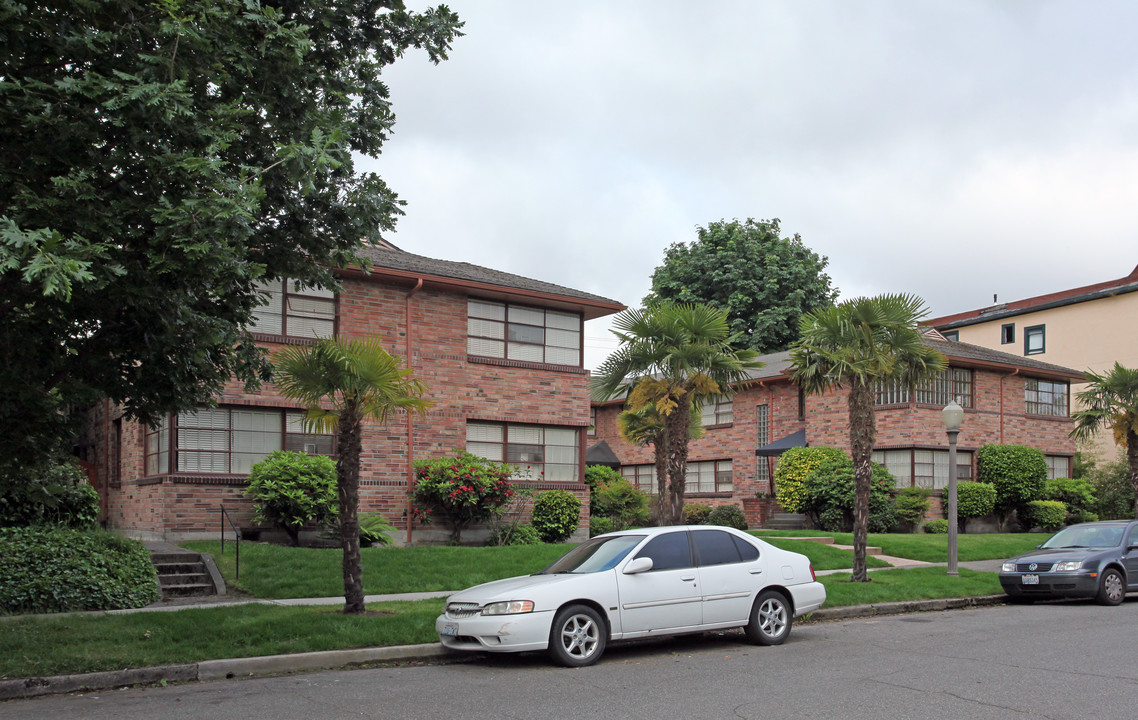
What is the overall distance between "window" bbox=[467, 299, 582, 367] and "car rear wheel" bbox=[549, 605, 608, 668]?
42.3ft

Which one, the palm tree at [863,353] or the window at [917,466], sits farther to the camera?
the window at [917,466]

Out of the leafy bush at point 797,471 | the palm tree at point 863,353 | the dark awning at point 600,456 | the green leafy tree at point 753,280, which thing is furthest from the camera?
the green leafy tree at point 753,280

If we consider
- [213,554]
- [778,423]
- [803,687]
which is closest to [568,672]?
[803,687]

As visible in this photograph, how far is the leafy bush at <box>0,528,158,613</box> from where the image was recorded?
12477 millimetres

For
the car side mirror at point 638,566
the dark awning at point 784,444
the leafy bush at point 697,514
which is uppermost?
the dark awning at point 784,444

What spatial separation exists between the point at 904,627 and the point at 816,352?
595 centimetres

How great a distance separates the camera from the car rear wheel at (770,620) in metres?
11.0

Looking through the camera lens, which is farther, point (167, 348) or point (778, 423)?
point (778, 423)

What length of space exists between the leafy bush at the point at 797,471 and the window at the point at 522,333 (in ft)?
31.4

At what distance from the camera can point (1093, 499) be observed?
32875 mm

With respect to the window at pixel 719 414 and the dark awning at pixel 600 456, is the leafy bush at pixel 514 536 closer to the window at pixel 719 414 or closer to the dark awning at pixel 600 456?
the dark awning at pixel 600 456

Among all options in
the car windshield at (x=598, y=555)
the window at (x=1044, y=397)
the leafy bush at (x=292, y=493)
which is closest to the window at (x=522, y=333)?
the leafy bush at (x=292, y=493)

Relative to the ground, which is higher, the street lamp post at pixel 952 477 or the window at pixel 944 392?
the window at pixel 944 392

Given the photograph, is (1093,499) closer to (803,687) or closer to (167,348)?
(803,687)
